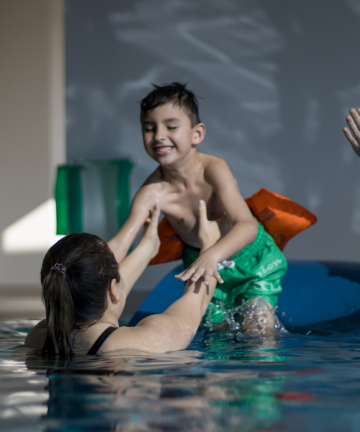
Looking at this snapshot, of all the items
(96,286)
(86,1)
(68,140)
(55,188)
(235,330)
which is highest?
(86,1)

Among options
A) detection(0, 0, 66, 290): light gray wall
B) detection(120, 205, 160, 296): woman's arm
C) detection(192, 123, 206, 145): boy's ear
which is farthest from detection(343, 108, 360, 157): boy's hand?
detection(0, 0, 66, 290): light gray wall

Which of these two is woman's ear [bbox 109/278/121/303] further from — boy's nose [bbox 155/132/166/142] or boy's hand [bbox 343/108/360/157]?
boy's hand [bbox 343/108/360/157]

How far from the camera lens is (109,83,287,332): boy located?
191 centimetres

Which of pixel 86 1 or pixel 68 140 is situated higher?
pixel 86 1

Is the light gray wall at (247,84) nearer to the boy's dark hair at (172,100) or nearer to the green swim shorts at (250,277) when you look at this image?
the green swim shorts at (250,277)

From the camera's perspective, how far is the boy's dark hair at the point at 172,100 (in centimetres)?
192

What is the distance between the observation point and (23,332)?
1.99 meters

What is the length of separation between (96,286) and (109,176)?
11.4ft

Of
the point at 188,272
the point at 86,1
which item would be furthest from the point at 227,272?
the point at 86,1

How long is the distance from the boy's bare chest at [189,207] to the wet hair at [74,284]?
80 centimetres

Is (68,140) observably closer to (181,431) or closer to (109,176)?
(109,176)

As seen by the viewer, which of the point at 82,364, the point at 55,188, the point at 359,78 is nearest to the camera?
the point at 82,364

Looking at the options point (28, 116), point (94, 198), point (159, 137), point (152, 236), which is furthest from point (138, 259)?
point (28, 116)

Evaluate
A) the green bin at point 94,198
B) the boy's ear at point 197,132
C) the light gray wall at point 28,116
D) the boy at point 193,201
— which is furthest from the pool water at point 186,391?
the light gray wall at point 28,116
